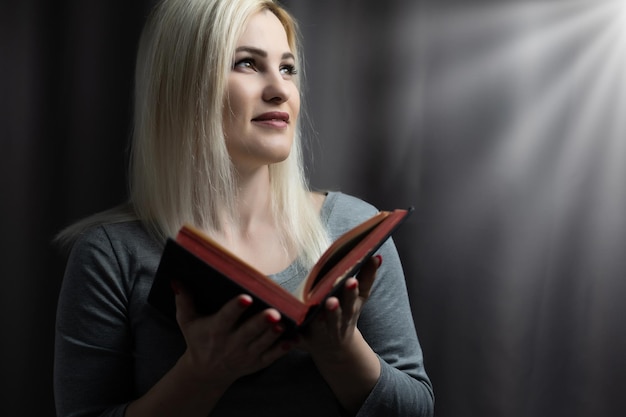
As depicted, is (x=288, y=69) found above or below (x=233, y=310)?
above

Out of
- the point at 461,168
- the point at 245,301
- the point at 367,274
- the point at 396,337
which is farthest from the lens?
the point at 461,168

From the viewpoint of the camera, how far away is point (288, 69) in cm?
127

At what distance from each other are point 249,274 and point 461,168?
0.83m

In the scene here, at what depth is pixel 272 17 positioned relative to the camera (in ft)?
4.01

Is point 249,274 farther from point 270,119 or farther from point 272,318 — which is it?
point 270,119

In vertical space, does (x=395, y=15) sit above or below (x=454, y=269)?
above

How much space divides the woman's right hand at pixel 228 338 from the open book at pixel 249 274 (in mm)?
12

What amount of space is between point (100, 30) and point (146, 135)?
0.37m

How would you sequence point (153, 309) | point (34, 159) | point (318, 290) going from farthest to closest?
point (34, 159) < point (153, 309) < point (318, 290)

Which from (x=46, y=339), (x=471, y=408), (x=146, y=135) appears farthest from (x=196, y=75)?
(x=471, y=408)

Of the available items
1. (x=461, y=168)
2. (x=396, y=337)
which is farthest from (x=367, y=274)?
(x=461, y=168)

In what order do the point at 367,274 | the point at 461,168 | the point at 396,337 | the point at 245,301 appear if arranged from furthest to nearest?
the point at 461,168, the point at 396,337, the point at 367,274, the point at 245,301

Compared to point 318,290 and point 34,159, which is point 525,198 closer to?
point 318,290

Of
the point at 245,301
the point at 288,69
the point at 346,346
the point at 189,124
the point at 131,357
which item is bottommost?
the point at 131,357
